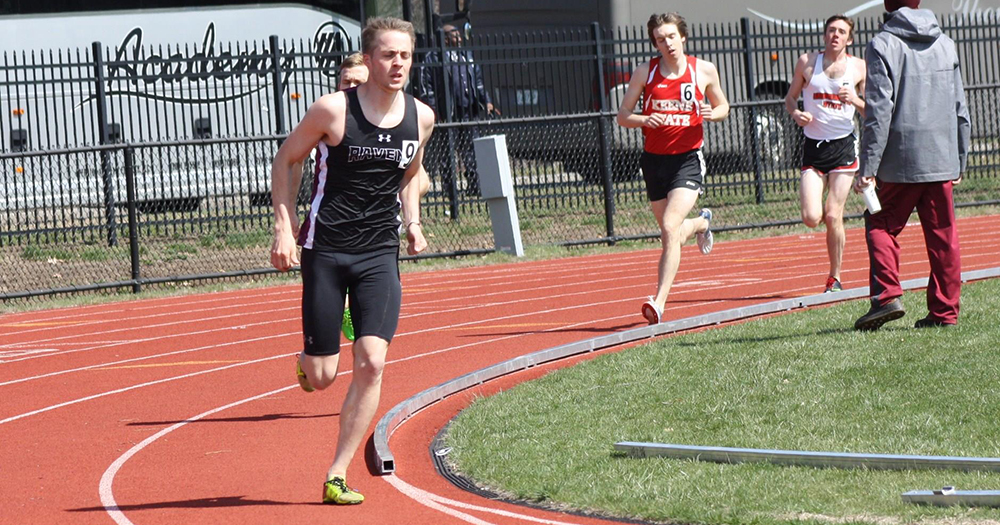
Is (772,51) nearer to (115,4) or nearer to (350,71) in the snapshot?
(115,4)

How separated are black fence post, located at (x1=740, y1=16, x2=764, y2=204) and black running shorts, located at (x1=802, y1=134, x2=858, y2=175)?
7.66m

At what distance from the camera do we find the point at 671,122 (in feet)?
34.9

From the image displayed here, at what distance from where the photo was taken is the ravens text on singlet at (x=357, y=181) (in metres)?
6.13

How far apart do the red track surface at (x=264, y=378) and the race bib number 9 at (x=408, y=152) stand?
1412 mm

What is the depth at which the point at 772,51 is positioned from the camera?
862 inches

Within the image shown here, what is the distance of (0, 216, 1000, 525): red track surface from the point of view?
6418 millimetres

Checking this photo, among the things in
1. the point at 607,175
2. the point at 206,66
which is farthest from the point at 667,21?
the point at 206,66

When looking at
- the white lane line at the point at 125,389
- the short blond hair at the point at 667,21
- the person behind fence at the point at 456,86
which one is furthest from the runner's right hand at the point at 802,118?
the person behind fence at the point at 456,86

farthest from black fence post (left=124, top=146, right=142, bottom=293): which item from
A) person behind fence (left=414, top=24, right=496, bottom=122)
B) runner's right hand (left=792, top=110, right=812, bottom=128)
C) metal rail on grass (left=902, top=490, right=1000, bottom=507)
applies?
metal rail on grass (left=902, top=490, right=1000, bottom=507)

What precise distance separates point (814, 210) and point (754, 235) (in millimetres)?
7569

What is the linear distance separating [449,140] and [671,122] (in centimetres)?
763

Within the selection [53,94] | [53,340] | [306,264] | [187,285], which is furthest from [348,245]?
[53,94]

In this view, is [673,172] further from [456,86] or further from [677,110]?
[456,86]

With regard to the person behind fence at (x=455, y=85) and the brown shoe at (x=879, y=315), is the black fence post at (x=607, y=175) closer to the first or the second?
the person behind fence at (x=455, y=85)
